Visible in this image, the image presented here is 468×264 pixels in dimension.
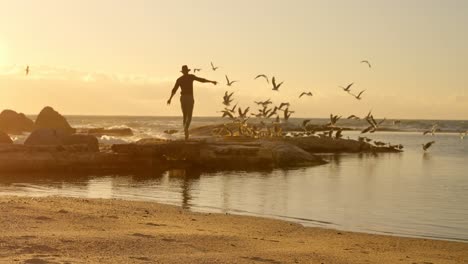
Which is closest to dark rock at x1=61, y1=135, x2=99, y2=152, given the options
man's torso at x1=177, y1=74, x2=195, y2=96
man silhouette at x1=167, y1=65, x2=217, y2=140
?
man silhouette at x1=167, y1=65, x2=217, y2=140

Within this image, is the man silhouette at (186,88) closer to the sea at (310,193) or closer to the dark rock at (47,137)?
the sea at (310,193)

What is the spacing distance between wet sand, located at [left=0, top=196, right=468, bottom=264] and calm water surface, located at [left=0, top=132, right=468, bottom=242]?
1.65 meters

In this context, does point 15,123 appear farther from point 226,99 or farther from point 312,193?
point 312,193

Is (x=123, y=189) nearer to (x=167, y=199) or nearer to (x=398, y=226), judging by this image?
(x=167, y=199)

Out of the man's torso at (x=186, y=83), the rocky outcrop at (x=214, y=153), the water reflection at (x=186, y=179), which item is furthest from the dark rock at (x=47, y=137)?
the man's torso at (x=186, y=83)

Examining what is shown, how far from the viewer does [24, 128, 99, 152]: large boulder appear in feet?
89.7

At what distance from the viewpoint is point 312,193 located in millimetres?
19078

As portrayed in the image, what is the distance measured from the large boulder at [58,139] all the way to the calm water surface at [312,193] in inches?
171

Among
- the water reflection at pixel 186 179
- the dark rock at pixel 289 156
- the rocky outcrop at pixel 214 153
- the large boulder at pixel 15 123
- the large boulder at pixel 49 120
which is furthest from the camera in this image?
the large boulder at pixel 15 123

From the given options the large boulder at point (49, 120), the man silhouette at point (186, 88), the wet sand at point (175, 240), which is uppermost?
the man silhouette at point (186, 88)

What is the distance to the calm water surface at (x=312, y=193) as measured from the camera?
14199 millimetres

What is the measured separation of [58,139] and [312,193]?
1234 centimetres

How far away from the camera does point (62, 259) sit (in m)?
8.73

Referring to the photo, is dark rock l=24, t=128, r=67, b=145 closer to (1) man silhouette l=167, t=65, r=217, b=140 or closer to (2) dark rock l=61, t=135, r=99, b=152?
(2) dark rock l=61, t=135, r=99, b=152
